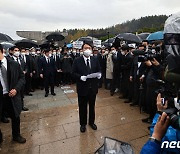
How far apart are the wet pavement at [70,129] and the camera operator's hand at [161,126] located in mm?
2447

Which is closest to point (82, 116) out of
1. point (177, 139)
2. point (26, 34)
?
point (177, 139)

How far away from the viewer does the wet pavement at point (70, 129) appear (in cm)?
388

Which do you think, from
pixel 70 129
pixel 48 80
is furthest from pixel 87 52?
pixel 48 80

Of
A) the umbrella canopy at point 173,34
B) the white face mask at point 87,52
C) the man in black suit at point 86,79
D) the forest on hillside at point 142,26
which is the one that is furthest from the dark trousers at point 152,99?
the forest on hillside at point 142,26

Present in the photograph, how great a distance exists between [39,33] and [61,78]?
84.5ft

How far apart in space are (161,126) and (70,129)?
3582 millimetres

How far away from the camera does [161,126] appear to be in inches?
53.4

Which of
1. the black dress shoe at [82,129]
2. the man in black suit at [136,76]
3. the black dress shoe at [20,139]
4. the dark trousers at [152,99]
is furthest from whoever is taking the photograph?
the man in black suit at [136,76]

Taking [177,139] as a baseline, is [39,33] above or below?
above

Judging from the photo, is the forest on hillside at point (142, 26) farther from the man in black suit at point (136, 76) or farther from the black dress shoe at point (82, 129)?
the black dress shoe at point (82, 129)

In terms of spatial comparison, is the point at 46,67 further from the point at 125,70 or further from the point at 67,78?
the point at 125,70

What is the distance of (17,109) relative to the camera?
13.0ft

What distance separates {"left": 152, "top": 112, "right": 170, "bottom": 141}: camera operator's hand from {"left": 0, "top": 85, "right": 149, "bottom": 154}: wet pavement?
2.45m

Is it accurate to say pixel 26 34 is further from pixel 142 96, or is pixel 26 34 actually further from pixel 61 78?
pixel 142 96
